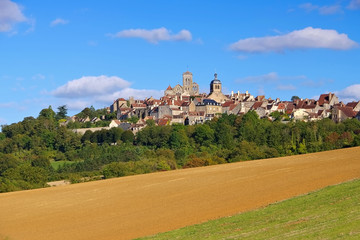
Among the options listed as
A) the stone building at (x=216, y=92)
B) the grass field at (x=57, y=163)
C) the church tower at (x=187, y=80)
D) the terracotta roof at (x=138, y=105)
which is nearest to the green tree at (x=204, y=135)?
the grass field at (x=57, y=163)

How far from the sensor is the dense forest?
6128 centimetres

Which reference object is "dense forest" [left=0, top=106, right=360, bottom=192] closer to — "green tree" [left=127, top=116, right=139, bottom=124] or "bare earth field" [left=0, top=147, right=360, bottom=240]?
"green tree" [left=127, top=116, right=139, bottom=124]

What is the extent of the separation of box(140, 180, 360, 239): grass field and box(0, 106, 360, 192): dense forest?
31.9 m

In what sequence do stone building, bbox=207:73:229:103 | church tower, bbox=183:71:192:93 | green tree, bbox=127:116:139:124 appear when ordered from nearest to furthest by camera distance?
green tree, bbox=127:116:139:124, stone building, bbox=207:73:229:103, church tower, bbox=183:71:192:93

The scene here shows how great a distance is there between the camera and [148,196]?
33969mm

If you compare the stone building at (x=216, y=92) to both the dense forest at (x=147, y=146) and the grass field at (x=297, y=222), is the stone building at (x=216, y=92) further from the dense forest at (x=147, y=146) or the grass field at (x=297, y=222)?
the grass field at (x=297, y=222)

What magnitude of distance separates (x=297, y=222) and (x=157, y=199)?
1384 cm

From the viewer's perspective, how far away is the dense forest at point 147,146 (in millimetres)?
61281

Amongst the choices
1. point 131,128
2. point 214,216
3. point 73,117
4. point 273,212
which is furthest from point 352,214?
point 73,117

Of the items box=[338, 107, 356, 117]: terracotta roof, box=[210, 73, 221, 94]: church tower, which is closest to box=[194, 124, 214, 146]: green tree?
box=[338, 107, 356, 117]: terracotta roof

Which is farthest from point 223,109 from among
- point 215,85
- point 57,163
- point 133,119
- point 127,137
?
point 57,163

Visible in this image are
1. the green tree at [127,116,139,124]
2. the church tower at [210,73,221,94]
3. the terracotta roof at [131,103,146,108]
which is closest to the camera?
the green tree at [127,116,139,124]

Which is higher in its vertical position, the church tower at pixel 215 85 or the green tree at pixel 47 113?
the church tower at pixel 215 85

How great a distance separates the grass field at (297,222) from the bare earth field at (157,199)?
86.4 inches
